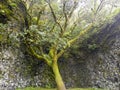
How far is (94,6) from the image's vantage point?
33.4ft

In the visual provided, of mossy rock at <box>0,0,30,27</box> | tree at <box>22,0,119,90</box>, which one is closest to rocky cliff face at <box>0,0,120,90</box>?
mossy rock at <box>0,0,30,27</box>

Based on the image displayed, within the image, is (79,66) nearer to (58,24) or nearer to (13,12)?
(58,24)

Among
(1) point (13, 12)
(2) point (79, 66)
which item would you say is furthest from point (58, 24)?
(2) point (79, 66)

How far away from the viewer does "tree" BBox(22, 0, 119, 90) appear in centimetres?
869

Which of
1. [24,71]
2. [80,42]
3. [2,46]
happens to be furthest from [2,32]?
[80,42]

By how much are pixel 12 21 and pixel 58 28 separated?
6.98ft

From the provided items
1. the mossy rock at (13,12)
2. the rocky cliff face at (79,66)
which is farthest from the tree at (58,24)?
the rocky cliff face at (79,66)

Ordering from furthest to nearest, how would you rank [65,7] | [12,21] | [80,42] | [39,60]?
[80,42], [39,60], [12,21], [65,7]

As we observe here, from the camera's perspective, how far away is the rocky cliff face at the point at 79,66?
31.0 feet

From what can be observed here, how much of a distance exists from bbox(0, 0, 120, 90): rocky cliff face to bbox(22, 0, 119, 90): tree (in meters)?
0.65

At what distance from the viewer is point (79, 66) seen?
11.3 metres

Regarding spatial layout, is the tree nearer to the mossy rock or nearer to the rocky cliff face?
the mossy rock

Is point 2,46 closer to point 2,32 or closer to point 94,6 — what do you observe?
point 2,32

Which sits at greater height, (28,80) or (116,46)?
(116,46)
